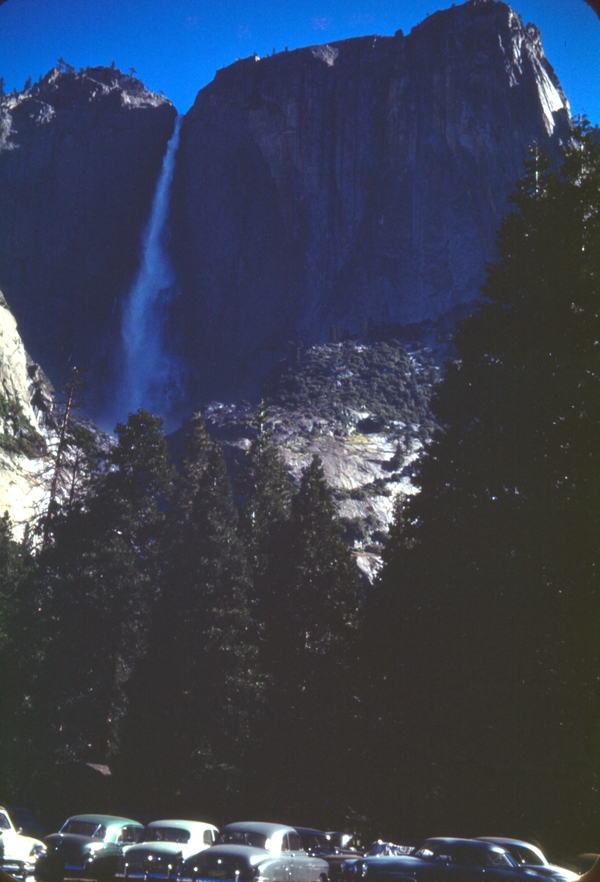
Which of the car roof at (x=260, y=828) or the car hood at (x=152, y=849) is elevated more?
the car roof at (x=260, y=828)

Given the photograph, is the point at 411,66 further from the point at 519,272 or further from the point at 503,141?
the point at 519,272

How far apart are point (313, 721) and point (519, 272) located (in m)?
19.8

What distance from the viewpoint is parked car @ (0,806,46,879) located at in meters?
18.4

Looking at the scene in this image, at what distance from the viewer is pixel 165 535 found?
40438 mm

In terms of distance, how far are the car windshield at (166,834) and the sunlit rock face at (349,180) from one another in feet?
301

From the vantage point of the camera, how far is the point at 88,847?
1822 centimetres

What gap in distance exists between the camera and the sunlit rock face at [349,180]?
10944cm

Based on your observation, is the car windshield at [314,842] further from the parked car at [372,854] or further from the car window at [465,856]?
the car window at [465,856]

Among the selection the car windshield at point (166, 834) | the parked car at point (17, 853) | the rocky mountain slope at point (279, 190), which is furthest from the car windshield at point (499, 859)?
the rocky mountain slope at point (279, 190)

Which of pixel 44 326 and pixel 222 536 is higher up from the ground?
pixel 44 326

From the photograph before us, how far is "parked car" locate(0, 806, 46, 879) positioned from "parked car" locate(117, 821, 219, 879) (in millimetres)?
2095

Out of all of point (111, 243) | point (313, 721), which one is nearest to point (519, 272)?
point (313, 721)

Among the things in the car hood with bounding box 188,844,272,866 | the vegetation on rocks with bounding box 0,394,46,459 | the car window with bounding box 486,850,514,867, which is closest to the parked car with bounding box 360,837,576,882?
the car window with bounding box 486,850,514,867

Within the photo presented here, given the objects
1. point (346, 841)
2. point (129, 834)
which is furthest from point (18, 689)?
point (129, 834)
